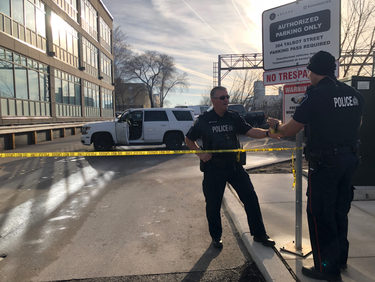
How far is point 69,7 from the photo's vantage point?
2327 centimetres

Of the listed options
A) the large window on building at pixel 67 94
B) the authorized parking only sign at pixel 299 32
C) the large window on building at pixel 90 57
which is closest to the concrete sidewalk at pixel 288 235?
the authorized parking only sign at pixel 299 32

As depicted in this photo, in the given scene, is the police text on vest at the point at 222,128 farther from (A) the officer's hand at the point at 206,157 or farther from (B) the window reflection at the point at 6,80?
(B) the window reflection at the point at 6,80

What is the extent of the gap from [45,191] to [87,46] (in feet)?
81.1

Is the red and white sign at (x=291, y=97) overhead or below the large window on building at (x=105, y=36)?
below

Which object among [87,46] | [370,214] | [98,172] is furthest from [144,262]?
[87,46]

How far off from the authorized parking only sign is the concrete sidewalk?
2125mm

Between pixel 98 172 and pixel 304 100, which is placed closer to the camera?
pixel 304 100

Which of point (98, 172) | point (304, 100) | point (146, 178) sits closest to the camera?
point (304, 100)

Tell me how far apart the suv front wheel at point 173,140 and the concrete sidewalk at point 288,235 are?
686 centimetres

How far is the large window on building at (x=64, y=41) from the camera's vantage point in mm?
20094

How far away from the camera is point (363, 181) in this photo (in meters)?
5.14

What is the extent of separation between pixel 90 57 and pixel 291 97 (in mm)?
Result: 28757

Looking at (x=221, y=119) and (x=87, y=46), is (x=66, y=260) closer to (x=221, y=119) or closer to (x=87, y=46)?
(x=221, y=119)

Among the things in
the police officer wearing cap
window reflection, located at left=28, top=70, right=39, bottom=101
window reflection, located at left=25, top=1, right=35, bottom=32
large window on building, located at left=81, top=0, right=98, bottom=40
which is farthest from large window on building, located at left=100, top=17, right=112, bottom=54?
the police officer wearing cap
